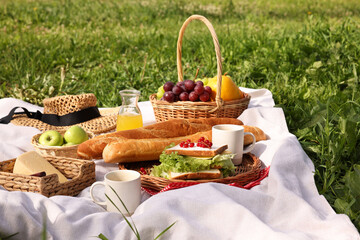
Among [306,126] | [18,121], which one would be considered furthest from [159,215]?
[18,121]

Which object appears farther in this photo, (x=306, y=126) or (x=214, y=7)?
(x=214, y=7)

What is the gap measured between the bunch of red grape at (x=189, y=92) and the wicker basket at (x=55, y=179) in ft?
2.98

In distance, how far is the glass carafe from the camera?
2.64 m

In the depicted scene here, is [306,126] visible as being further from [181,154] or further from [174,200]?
[174,200]

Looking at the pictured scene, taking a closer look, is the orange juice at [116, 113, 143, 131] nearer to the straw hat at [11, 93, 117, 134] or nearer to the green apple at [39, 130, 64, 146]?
the straw hat at [11, 93, 117, 134]

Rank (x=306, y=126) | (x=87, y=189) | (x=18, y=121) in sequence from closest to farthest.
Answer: (x=87, y=189) < (x=306, y=126) < (x=18, y=121)

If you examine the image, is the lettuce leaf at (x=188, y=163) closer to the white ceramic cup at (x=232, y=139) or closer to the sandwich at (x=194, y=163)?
the sandwich at (x=194, y=163)

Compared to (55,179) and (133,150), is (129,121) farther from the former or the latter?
(55,179)

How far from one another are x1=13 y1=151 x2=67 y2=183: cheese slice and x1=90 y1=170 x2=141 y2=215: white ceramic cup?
0.30 meters

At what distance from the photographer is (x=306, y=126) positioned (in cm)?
285

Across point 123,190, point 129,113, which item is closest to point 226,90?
point 129,113

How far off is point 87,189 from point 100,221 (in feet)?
1.27

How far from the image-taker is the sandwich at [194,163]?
1.96 meters

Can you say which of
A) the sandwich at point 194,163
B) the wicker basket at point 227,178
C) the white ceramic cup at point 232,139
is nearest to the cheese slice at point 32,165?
the wicker basket at point 227,178
